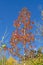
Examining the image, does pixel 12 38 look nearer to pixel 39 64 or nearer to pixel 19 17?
pixel 19 17

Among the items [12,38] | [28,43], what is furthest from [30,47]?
[12,38]

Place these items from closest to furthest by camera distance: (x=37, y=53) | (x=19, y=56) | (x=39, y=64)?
(x=39, y=64) < (x=19, y=56) < (x=37, y=53)

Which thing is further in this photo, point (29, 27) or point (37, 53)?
point (37, 53)

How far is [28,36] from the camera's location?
2323cm

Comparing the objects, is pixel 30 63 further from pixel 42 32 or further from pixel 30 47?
pixel 42 32

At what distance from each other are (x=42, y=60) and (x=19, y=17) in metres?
4.55

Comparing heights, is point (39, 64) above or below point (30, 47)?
below

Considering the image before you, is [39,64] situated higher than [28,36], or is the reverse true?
[28,36]

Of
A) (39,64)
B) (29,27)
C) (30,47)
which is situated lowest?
(39,64)

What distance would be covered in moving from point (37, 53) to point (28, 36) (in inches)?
143

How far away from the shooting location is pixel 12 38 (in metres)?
24.3

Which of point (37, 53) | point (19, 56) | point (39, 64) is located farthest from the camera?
point (37, 53)

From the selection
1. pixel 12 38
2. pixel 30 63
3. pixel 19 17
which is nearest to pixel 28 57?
pixel 30 63

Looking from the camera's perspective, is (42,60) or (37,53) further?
(37,53)
